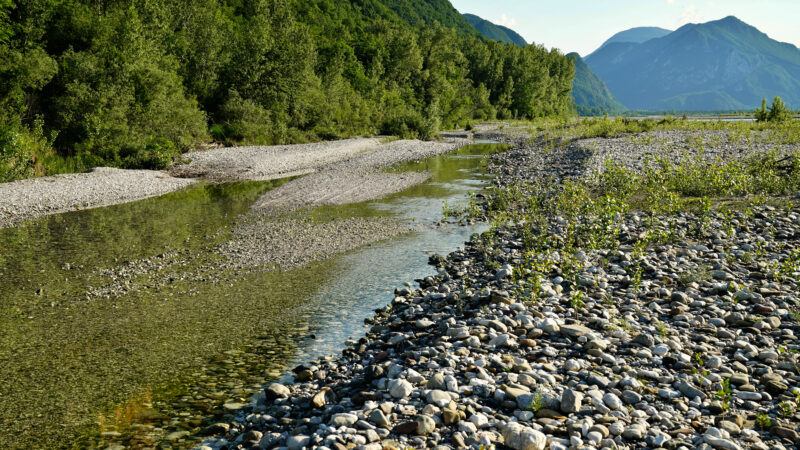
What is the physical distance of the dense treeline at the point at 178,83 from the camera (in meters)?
35.6

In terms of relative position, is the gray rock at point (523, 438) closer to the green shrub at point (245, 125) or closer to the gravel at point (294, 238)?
the gravel at point (294, 238)

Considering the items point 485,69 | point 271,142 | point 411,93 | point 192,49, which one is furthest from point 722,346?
point 485,69

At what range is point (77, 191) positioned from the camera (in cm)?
2759

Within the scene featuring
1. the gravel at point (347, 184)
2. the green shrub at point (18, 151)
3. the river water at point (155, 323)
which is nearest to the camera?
the river water at point (155, 323)

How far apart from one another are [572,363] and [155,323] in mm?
9165

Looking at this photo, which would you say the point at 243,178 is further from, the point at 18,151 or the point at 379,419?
the point at 379,419

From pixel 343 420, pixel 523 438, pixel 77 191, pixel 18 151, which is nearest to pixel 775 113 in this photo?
pixel 523 438

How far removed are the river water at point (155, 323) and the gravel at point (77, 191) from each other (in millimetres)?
3423

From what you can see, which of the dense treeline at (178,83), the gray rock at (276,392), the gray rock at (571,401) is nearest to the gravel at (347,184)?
the dense treeline at (178,83)

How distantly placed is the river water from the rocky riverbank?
0.99m

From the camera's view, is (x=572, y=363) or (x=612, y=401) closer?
(x=612, y=401)

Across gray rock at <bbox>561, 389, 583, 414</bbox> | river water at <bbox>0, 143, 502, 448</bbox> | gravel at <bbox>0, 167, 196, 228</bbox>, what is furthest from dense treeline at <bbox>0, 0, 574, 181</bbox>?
gray rock at <bbox>561, 389, 583, 414</bbox>

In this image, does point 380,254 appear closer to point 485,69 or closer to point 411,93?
point 411,93

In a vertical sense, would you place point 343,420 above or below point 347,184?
below
